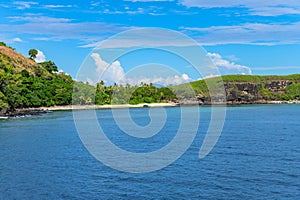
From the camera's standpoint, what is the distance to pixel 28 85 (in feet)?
504

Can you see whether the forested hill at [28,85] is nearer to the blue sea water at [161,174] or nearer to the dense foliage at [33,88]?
the dense foliage at [33,88]

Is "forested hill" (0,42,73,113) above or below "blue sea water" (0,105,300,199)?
above

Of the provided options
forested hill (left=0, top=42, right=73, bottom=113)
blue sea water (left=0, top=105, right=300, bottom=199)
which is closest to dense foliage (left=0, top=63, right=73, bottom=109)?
forested hill (left=0, top=42, right=73, bottom=113)

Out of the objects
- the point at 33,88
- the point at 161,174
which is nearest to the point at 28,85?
the point at 33,88

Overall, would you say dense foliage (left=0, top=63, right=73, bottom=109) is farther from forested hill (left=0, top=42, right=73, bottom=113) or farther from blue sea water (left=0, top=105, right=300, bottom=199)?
blue sea water (left=0, top=105, right=300, bottom=199)

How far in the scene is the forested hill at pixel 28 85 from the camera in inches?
5074

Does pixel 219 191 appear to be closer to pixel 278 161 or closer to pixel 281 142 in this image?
pixel 278 161

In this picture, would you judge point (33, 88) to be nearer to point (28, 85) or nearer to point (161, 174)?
point (28, 85)

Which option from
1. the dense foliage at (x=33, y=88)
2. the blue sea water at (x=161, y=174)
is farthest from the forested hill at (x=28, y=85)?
the blue sea water at (x=161, y=174)

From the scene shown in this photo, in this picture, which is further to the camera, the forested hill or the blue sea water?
the forested hill

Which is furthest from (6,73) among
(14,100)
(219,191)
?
(219,191)

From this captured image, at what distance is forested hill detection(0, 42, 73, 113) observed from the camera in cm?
12888

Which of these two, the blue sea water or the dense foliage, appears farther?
the dense foliage

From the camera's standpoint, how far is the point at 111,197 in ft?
97.7
